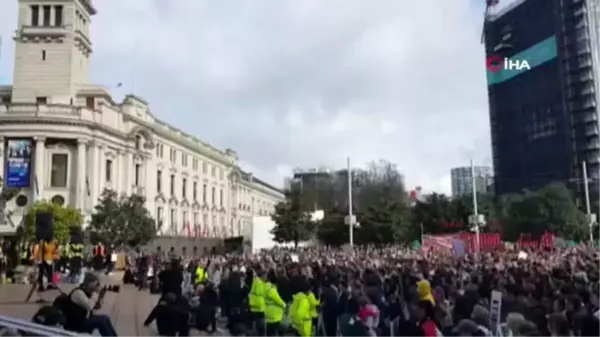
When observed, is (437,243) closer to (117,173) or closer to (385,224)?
(385,224)

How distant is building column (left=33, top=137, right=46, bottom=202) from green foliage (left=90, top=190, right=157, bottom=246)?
230 inches

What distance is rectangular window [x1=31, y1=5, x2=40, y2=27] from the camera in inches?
2470

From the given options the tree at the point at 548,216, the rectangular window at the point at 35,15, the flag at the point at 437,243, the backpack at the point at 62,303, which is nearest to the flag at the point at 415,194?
the tree at the point at 548,216

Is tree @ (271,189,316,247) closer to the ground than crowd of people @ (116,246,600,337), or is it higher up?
higher up

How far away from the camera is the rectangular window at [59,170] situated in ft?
191

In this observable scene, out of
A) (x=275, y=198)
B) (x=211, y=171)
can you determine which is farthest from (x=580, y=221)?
(x=275, y=198)

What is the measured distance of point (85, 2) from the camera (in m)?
66.6

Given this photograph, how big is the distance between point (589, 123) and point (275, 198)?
77.1m

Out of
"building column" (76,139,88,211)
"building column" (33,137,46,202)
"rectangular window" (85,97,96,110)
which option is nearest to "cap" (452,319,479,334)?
"building column" (76,139,88,211)

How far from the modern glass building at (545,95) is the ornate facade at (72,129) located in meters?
49.0

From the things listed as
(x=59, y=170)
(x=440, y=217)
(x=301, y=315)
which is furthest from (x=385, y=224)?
(x=301, y=315)

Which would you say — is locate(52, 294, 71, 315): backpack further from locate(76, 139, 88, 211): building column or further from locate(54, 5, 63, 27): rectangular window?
locate(54, 5, 63, 27): rectangular window

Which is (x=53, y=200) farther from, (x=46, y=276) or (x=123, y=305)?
(x=123, y=305)

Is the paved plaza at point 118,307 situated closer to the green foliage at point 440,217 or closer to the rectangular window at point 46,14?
the green foliage at point 440,217
